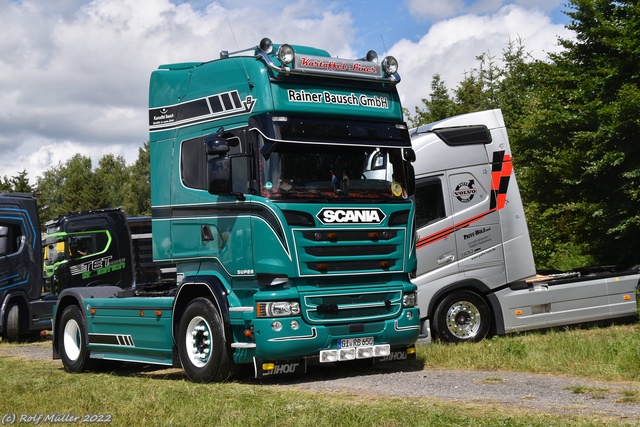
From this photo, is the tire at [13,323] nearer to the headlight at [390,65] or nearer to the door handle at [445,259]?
the door handle at [445,259]

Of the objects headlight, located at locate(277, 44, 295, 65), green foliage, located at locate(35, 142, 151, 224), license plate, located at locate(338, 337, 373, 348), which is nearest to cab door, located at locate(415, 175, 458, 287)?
license plate, located at locate(338, 337, 373, 348)

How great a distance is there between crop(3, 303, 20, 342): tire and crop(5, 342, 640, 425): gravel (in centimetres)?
1040

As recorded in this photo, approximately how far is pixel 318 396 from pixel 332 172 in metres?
2.69

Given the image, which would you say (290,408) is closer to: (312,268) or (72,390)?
(312,268)

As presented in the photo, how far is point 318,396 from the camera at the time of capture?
30.8 feet

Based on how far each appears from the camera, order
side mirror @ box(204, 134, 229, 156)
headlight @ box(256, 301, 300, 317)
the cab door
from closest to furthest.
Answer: headlight @ box(256, 301, 300, 317) → side mirror @ box(204, 134, 229, 156) → the cab door

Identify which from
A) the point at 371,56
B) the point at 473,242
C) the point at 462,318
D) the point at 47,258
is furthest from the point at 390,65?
the point at 47,258

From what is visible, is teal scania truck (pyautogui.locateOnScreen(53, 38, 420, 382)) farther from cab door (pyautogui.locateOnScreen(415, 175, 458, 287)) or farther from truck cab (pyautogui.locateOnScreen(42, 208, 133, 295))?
truck cab (pyautogui.locateOnScreen(42, 208, 133, 295))

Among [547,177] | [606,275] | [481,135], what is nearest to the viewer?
[481,135]

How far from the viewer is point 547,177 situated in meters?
22.7

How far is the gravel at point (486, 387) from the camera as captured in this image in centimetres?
816

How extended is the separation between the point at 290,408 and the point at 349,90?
440 centimetres

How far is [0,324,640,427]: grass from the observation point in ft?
24.8

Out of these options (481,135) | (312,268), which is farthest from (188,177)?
(481,135)
